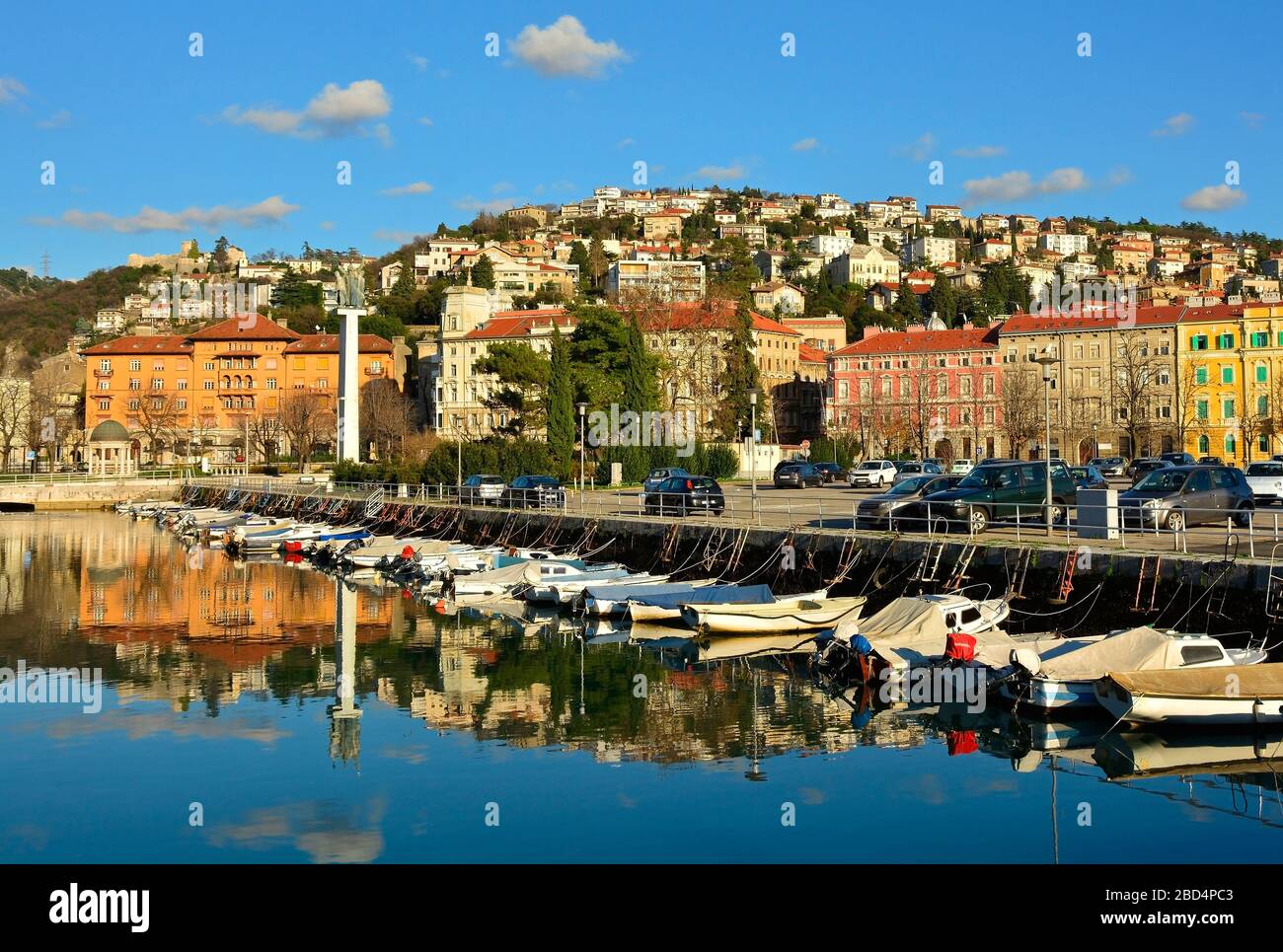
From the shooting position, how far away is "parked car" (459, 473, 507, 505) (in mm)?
54688

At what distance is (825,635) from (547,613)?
11.1 metres

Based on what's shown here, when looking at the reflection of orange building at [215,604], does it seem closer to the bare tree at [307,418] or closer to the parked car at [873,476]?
the parked car at [873,476]

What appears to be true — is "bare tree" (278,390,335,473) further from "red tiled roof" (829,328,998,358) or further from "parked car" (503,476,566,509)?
"parked car" (503,476,566,509)

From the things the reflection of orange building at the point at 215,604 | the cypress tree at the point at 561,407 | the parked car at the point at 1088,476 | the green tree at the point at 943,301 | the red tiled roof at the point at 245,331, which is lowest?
the reflection of orange building at the point at 215,604

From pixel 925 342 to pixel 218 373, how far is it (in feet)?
240

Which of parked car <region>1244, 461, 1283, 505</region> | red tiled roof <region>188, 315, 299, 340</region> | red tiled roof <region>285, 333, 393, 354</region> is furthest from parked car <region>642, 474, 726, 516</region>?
red tiled roof <region>188, 315, 299, 340</region>

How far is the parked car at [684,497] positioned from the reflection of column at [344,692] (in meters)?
12.0

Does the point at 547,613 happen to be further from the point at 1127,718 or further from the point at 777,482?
the point at 777,482

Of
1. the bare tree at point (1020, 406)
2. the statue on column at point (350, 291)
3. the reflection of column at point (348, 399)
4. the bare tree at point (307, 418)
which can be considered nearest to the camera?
the reflection of column at point (348, 399)

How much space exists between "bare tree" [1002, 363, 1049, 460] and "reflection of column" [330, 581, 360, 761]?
62.7 meters

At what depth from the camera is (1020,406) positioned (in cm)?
8900

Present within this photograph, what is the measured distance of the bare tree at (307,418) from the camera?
108 metres

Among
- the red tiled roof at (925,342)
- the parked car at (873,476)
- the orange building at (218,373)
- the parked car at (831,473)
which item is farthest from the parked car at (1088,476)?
the orange building at (218,373)
